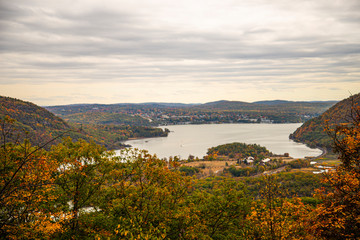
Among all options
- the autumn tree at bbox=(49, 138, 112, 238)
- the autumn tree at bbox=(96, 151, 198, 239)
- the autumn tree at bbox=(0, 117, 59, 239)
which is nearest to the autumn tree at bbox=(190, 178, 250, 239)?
the autumn tree at bbox=(96, 151, 198, 239)

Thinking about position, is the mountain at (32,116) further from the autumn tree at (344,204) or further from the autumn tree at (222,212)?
the autumn tree at (344,204)

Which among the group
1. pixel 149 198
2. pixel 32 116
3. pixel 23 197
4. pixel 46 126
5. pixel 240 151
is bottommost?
pixel 240 151

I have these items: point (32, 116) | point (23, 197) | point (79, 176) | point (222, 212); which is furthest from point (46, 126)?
point (23, 197)

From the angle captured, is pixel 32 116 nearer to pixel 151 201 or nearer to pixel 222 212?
pixel 151 201

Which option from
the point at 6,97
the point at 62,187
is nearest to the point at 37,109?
the point at 6,97

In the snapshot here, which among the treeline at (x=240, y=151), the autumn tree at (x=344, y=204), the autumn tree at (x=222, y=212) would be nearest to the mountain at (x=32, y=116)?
the treeline at (x=240, y=151)

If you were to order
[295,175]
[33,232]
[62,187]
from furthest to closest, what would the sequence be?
1. [295,175]
2. [62,187]
3. [33,232]

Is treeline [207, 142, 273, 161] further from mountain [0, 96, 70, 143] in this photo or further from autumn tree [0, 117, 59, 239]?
autumn tree [0, 117, 59, 239]

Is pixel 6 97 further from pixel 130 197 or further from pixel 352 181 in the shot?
pixel 352 181
